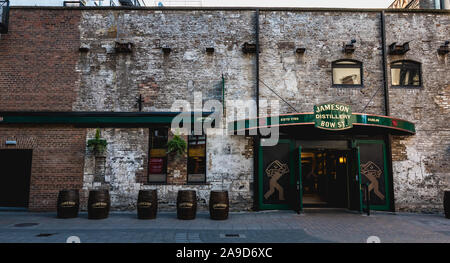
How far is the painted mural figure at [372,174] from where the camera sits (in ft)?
34.1

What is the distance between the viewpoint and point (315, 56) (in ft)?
36.4

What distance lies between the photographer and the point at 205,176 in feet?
34.3

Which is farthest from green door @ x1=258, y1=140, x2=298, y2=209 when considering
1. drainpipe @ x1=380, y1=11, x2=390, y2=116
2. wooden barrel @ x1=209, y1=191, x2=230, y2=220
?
drainpipe @ x1=380, y1=11, x2=390, y2=116

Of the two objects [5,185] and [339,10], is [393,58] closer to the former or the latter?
[339,10]

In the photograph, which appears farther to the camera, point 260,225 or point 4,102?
point 4,102

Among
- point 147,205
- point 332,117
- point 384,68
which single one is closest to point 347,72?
point 384,68

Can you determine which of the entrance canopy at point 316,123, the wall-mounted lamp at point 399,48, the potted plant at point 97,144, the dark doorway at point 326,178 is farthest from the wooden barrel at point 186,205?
the wall-mounted lamp at point 399,48

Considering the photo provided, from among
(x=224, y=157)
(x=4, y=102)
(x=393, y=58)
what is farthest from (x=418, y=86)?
(x=4, y=102)

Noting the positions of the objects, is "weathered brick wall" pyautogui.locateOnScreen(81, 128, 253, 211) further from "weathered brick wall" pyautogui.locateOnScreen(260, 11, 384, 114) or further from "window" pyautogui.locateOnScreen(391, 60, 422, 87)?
"window" pyautogui.locateOnScreen(391, 60, 422, 87)

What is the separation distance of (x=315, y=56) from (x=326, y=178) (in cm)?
512

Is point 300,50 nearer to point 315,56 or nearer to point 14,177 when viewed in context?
point 315,56

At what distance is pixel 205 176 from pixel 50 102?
6.31 m

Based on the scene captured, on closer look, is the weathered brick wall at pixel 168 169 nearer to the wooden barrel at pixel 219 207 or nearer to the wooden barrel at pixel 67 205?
the wooden barrel at pixel 67 205

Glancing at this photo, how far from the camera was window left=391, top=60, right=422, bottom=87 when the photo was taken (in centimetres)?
1110
